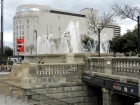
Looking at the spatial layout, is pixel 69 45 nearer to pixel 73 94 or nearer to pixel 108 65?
pixel 73 94

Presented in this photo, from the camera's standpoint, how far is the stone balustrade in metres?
10.5

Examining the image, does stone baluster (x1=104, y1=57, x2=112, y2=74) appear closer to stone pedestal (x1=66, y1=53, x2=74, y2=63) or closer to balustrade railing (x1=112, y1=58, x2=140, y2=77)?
balustrade railing (x1=112, y1=58, x2=140, y2=77)

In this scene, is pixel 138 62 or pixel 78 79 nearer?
pixel 138 62

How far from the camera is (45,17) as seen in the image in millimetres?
142250

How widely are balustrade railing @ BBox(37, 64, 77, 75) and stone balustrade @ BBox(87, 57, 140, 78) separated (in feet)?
4.51

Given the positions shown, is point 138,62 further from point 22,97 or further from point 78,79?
point 22,97

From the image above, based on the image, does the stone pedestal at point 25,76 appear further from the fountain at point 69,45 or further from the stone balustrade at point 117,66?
the fountain at point 69,45

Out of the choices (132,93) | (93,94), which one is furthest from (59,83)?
→ (132,93)

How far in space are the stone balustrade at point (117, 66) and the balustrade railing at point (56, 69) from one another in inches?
54.1

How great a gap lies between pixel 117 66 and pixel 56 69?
5220mm

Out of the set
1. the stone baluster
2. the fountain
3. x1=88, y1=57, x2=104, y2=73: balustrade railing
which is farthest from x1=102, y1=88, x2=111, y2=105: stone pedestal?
the fountain

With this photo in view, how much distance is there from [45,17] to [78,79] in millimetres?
128491

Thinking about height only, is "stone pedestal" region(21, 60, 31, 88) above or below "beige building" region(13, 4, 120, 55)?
below

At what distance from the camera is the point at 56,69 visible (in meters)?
16.2
